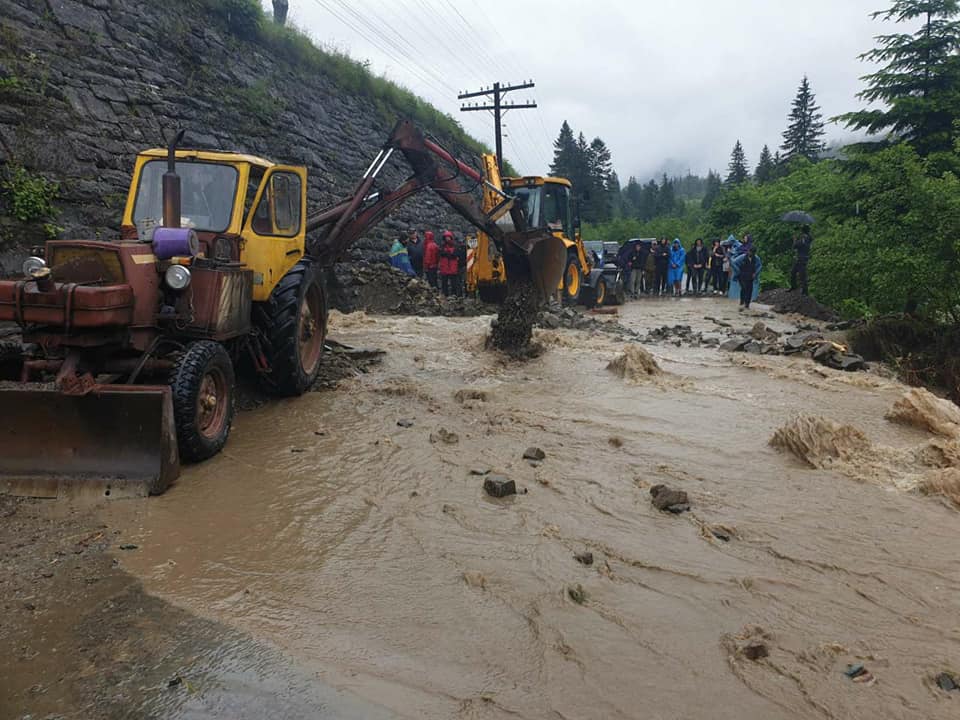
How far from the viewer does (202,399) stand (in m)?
4.75

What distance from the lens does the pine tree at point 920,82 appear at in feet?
49.4

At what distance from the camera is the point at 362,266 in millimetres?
15250

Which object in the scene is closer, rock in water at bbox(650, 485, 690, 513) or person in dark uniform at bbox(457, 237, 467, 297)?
rock in water at bbox(650, 485, 690, 513)

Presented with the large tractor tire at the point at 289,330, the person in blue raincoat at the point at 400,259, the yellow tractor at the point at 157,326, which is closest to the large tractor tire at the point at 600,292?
the person in blue raincoat at the point at 400,259

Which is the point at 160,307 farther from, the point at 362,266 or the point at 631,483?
the point at 362,266

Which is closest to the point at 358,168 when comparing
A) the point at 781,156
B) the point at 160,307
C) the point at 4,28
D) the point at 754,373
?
the point at 4,28

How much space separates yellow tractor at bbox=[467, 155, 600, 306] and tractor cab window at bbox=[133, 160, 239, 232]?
8463 mm

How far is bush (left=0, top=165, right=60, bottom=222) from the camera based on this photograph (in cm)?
806

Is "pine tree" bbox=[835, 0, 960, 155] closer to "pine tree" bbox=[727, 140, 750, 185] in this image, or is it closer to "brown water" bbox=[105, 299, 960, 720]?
"brown water" bbox=[105, 299, 960, 720]

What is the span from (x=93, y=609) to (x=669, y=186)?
312ft

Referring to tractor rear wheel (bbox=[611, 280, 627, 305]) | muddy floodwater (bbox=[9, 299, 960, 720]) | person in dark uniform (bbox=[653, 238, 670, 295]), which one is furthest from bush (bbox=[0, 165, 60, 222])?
person in dark uniform (bbox=[653, 238, 670, 295])

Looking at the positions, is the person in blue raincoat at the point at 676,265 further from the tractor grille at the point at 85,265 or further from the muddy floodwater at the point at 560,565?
the tractor grille at the point at 85,265

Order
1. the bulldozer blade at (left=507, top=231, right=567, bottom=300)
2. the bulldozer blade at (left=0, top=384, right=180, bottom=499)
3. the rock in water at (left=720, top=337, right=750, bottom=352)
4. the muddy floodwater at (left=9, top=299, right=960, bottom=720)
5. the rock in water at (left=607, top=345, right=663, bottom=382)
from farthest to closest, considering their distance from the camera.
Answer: the rock in water at (left=720, top=337, right=750, bottom=352)
the bulldozer blade at (left=507, top=231, right=567, bottom=300)
the rock in water at (left=607, top=345, right=663, bottom=382)
the bulldozer blade at (left=0, top=384, right=180, bottom=499)
the muddy floodwater at (left=9, top=299, right=960, bottom=720)

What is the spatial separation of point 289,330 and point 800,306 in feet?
43.2
